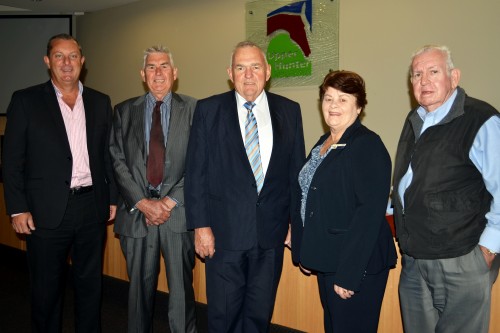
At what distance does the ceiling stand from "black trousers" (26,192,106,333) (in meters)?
4.08

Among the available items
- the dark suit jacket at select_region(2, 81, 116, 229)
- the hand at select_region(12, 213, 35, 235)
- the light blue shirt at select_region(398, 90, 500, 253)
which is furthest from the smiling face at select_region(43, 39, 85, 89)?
the light blue shirt at select_region(398, 90, 500, 253)

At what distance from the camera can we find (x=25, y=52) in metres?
6.29

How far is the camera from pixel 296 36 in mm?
4797

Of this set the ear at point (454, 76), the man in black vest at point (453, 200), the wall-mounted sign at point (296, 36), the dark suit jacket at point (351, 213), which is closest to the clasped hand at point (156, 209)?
the dark suit jacket at point (351, 213)

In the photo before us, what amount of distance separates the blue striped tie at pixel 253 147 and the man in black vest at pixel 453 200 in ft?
2.42

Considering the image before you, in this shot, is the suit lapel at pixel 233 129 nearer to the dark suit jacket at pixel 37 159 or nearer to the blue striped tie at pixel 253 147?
the blue striped tie at pixel 253 147

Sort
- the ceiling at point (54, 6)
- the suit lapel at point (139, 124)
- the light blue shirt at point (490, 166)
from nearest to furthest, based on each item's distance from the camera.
Result: the light blue shirt at point (490, 166) < the suit lapel at point (139, 124) < the ceiling at point (54, 6)

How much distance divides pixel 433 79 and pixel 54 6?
5572mm

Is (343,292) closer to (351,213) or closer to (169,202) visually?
(351,213)

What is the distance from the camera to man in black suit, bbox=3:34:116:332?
8.92 ft

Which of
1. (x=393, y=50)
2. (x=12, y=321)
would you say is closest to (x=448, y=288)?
(x=393, y=50)

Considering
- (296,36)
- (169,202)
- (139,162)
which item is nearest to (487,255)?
(169,202)

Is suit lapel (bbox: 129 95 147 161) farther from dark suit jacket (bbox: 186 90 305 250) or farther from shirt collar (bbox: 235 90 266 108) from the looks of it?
shirt collar (bbox: 235 90 266 108)

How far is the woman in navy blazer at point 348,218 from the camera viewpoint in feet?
6.55
